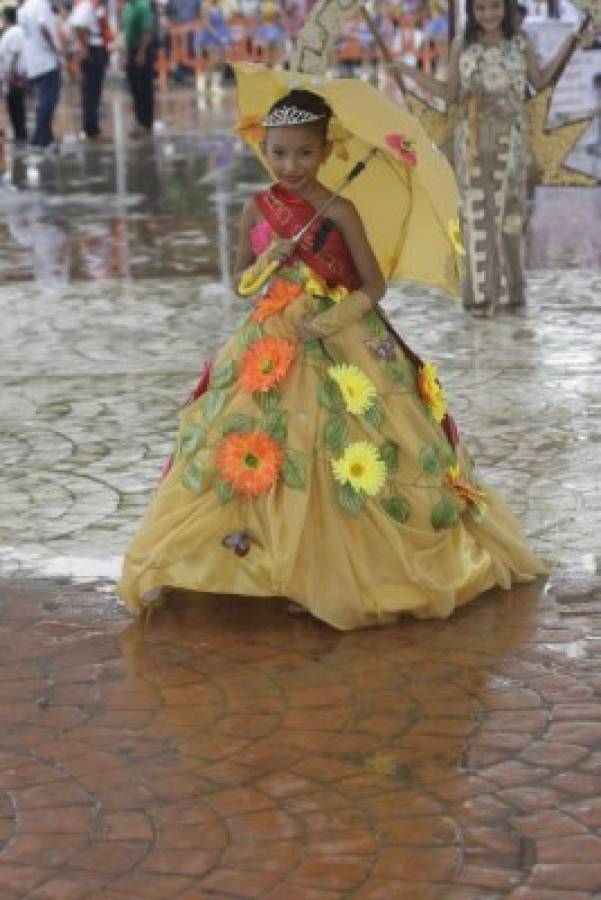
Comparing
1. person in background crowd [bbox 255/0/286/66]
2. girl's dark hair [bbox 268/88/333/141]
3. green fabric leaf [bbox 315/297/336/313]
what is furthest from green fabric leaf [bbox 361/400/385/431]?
person in background crowd [bbox 255/0/286/66]

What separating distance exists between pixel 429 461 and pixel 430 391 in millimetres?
246

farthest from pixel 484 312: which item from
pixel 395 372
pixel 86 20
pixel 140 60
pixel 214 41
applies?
pixel 214 41

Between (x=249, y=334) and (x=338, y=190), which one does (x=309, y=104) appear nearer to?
(x=338, y=190)

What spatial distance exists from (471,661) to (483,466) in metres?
2.11

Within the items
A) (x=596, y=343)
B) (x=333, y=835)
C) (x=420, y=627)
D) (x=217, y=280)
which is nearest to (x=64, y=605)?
(x=420, y=627)

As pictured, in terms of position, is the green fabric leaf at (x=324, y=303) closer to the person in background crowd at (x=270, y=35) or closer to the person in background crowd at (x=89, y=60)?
the person in background crowd at (x=89, y=60)

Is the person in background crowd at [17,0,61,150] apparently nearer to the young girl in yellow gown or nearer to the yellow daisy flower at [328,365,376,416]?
the young girl in yellow gown

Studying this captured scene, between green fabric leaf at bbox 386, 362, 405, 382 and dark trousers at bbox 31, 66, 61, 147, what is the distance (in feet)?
54.3

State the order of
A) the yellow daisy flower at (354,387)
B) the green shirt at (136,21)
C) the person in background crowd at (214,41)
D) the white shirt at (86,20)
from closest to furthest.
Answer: the yellow daisy flower at (354,387), the green shirt at (136,21), the white shirt at (86,20), the person in background crowd at (214,41)

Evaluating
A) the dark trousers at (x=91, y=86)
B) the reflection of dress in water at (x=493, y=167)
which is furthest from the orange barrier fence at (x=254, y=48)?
the reflection of dress in water at (x=493, y=167)

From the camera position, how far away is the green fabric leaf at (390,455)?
19.1 feet

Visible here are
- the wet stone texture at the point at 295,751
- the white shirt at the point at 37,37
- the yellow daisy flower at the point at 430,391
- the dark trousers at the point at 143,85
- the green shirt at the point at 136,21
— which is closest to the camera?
the wet stone texture at the point at 295,751

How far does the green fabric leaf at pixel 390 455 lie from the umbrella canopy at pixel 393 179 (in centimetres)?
57

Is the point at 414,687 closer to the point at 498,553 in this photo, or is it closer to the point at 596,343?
the point at 498,553
